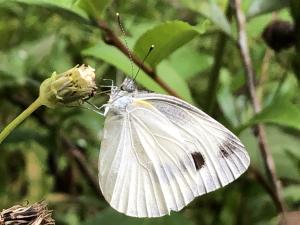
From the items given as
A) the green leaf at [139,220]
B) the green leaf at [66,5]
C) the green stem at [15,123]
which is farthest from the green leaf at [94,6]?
the green leaf at [139,220]

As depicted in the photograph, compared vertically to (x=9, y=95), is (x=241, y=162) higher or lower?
lower

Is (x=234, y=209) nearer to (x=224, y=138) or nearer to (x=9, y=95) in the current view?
(x=224, y=138)

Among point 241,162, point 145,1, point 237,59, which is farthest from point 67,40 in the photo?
point 241,162

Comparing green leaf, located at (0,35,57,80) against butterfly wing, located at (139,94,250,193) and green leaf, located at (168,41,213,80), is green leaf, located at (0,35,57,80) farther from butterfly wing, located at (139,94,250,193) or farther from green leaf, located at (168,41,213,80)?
butterfly wing, located at (139,94,250,193)

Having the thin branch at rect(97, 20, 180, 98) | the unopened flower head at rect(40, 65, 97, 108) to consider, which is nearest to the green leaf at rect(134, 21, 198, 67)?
the thin branch at rect(97, 20, 180, 98)

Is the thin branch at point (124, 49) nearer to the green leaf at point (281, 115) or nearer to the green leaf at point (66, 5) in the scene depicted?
the green leaf at point (66, 5)

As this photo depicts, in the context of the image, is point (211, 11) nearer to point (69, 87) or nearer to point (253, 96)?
point (253, 96)

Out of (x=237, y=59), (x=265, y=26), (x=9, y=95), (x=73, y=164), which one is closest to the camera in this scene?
(x=265, y=26)
